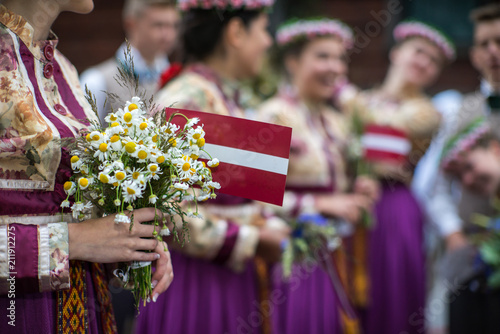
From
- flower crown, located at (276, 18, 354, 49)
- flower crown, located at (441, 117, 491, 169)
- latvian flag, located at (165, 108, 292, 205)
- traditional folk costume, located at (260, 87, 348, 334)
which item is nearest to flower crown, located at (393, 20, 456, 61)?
flower crown, located at (276, 18, 354, 49)

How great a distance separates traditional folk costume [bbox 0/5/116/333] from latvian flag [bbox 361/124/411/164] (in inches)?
102

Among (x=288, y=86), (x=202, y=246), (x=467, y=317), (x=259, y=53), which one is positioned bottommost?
(x=467, y=317)

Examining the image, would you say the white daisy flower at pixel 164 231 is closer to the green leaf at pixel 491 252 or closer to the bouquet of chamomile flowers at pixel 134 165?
the bouquet of chamomile flowers at pixel 134 165

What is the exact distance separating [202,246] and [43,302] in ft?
3.00

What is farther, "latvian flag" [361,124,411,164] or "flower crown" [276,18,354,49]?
"latvian flag" [361,124,411,164]

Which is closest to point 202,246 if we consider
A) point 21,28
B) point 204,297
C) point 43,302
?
point 204,297

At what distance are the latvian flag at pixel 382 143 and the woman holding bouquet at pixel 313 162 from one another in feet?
0.50

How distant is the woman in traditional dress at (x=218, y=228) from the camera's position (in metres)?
2.28

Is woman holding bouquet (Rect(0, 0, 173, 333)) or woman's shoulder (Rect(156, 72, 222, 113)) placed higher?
woman's shoulder (Rect(156, 72, 222, 113))

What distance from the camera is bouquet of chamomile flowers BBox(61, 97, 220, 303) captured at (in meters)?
1.26

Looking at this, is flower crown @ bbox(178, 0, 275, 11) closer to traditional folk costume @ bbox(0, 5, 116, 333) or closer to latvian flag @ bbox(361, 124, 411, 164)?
traditional folk costume @ bbox(0, 5, 116, 333)

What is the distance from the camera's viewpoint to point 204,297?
2350mm

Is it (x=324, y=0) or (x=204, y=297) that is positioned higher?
(x=324, y=0)

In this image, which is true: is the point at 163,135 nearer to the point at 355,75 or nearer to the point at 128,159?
the point at 128,159
